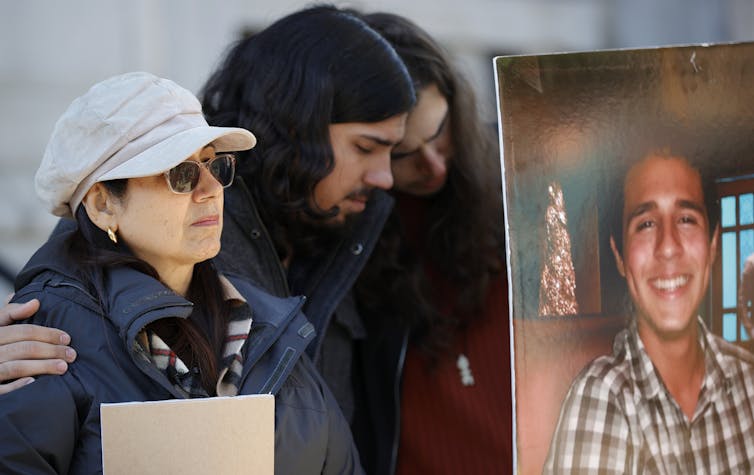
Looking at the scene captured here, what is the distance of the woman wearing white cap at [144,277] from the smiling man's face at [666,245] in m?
0.50

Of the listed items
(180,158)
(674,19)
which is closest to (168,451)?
(180,158)

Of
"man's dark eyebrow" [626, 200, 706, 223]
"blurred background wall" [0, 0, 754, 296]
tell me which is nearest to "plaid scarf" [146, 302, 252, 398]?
"man's dark eyebrow" [626, 200, 706, 223]

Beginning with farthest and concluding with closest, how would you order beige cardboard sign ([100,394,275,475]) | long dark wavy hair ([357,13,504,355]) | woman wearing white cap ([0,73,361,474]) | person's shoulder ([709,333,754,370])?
long dark wavy hair ([357,13,504,355]), person's shoulder ([709,333,754,370]), woman wearing white cap ([0,73,361,474]), beige cardboard sign ([100,394,275,475])

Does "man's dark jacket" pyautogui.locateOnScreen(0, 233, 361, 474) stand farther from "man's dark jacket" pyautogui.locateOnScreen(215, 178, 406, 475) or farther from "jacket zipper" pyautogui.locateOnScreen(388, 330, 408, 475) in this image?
"jacket zipper" pyautogui.locateOnScreen(388, 330, 408, 475)

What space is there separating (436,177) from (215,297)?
888 millimetres

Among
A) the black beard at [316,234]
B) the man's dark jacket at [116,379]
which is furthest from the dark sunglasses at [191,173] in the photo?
the black beard at [316,234]

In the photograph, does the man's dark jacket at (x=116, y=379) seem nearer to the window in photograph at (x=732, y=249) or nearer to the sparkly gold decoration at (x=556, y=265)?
the sparkly gold decoration at (x=556, y=265)

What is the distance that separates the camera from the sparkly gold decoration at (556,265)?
1526 millimetres

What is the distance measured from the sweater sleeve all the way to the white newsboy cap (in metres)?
0.29

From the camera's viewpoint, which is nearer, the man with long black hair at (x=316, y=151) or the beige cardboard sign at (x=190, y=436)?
the beige cardboard sign at (x=190, y=436)

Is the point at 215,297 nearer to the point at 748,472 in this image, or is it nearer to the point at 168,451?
the point at 168,451

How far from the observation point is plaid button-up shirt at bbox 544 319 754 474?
1.50 meters

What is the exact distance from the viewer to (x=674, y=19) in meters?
6.25

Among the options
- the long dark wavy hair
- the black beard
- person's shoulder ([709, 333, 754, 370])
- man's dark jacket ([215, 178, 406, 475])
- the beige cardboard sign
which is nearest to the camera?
the beige cardboard sign
